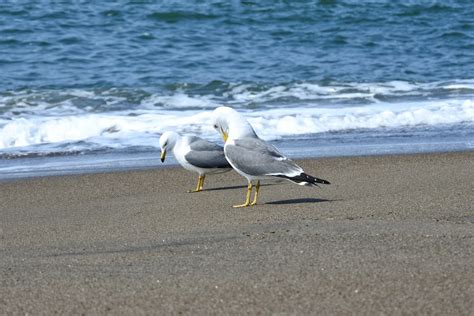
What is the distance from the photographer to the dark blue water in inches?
626

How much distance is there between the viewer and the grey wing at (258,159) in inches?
285

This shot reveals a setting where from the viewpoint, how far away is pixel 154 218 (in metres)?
6.94

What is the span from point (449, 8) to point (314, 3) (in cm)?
291

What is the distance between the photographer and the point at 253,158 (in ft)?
24.1

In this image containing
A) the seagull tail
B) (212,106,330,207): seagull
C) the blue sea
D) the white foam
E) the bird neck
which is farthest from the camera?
the white foam

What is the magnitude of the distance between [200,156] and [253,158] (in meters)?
1.10

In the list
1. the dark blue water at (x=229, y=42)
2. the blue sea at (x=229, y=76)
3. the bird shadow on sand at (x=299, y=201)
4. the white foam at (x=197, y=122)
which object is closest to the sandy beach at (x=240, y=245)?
the bird shadow on sand at (x=299, y=201)

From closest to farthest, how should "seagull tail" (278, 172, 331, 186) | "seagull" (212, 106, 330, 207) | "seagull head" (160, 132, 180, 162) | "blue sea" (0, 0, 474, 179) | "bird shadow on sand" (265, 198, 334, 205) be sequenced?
"seagull tail" (278, 172, 331, 186), "seagull" (212, 106, 330, 207), "bird shadow on sand" (265, 198, 334, 205), "seagull head" (160, 132, 180, 162), "blue sea" (0, 0, 474, 179)

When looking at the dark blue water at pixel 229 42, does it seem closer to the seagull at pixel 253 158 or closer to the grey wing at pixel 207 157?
the grey wing at pixel 207 157

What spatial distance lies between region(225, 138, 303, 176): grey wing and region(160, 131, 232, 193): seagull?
0.85 metres

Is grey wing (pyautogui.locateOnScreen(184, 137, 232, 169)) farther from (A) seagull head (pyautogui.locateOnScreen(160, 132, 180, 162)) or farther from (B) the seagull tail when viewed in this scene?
(B) the seagull tail

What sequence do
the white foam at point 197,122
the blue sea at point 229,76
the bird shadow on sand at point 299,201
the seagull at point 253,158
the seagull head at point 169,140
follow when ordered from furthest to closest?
1. the white foam at point 197,122
2. the blue sea at point 229,76
3. the seagull head at point 169,140
4. the bird shadow on sand at point 299,201
5. the seagull at point 253,158

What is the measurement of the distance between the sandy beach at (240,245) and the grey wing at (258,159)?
26cm

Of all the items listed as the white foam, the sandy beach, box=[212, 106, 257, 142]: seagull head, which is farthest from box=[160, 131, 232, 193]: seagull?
the white foam
